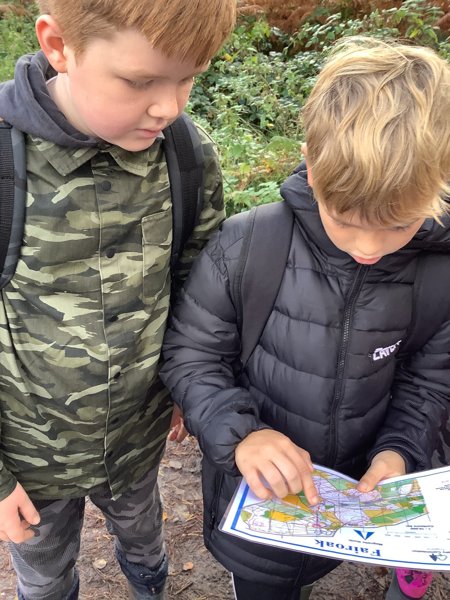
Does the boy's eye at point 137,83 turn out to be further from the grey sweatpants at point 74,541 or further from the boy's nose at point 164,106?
the grey sweatpants at point 74,541

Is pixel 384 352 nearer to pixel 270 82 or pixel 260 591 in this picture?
pixel 260 591

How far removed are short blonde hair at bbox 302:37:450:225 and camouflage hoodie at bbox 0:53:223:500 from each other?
44cm

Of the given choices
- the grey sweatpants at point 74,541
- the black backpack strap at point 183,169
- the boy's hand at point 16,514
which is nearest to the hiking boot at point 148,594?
the grey sweatpants at point 74,541

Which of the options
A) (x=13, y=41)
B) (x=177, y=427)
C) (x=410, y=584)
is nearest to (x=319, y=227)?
(x=177, y=427)

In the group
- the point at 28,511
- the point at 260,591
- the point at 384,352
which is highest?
the point at 384,352

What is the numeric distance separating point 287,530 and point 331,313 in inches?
21.3

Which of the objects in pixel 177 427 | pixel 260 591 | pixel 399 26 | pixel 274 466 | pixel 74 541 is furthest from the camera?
pixel 399 26

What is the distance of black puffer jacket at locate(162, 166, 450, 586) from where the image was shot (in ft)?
4.84

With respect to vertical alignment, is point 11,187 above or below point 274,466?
above

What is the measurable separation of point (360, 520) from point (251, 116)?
5.19m

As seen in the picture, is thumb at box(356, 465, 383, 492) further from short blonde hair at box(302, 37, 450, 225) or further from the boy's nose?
the boy's nose

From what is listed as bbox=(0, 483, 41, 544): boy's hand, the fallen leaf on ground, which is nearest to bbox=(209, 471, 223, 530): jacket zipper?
bbox=(0, 483, 41, 544): boy's hand

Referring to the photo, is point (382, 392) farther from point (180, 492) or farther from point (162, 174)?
point (180, 492)

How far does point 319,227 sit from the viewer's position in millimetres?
1451
